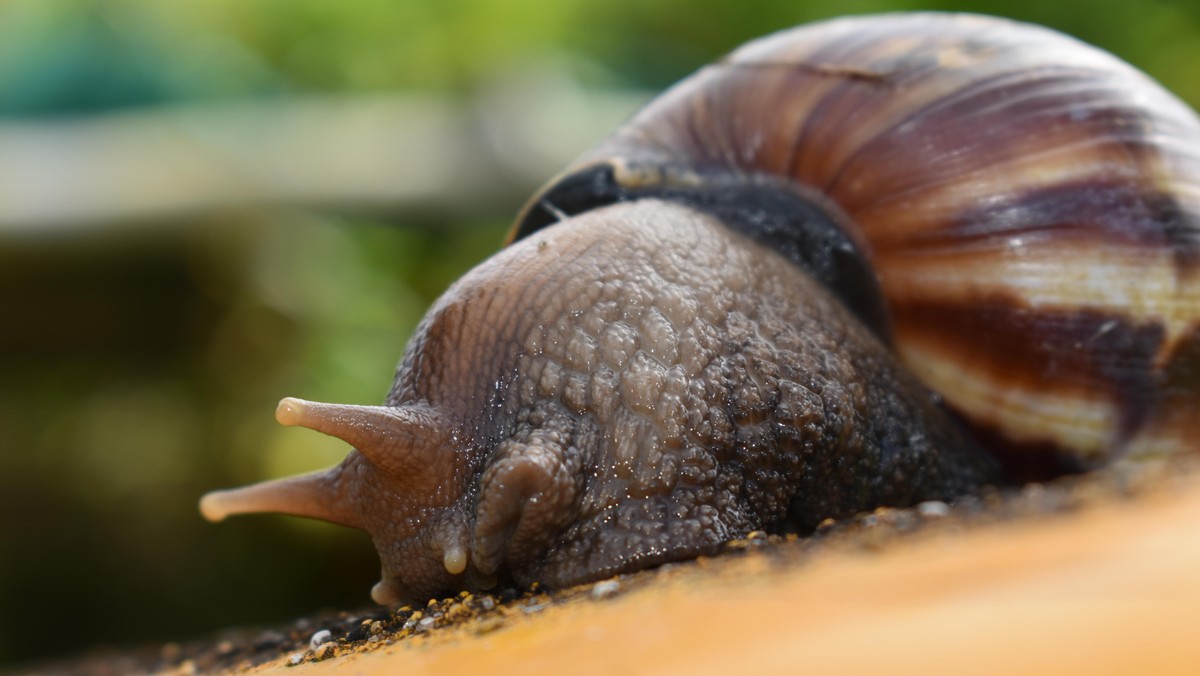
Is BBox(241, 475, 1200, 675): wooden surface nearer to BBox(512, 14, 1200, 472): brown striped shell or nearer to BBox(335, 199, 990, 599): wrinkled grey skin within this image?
BBox(335, 199, 990, 599): wrinkled grey skin

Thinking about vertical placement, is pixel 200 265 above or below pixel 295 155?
below

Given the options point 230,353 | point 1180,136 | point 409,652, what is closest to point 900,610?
point 409,652

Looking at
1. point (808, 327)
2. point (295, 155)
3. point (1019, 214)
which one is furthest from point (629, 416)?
point (295, 155)

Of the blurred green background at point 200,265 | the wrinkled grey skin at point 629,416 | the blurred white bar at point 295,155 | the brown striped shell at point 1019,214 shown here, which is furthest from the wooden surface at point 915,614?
the blurred white bar at point 295,155

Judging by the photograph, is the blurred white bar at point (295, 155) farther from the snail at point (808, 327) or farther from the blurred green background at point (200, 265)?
the snail at point (808, 327)

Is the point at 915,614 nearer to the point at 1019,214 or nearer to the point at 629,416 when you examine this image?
the point at 629,416

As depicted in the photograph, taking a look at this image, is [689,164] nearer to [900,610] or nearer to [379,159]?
[900,610]

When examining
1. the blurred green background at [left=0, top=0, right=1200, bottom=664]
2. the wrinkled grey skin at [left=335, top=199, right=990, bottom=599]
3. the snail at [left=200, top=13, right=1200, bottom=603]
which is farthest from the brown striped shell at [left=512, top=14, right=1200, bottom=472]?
the blurred green background at [left=0, top=0, right=1200, bottom=664]

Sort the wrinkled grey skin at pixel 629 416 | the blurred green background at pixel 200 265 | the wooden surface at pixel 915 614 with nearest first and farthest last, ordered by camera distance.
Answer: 1. the wooden surface at pixel 915 614
2. the wrinkled grey skin at pixel 629 416
3. the blurred green background at pixel 200 265
